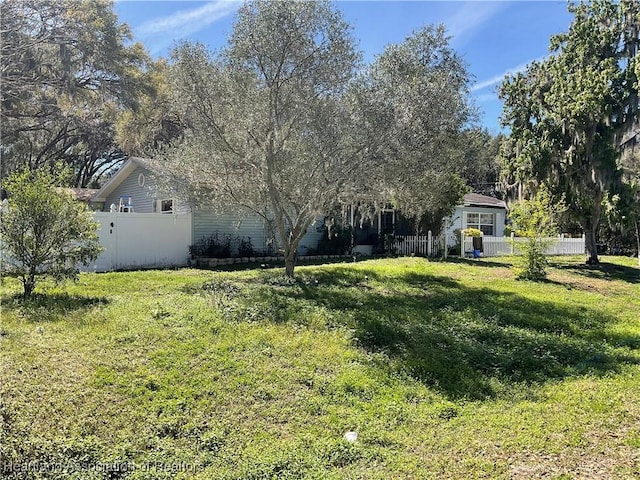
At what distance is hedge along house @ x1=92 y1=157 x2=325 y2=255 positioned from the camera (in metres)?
15.5

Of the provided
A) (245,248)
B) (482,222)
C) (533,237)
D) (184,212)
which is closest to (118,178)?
(184,212)

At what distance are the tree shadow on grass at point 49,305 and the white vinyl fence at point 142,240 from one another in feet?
15.3

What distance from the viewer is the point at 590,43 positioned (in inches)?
613

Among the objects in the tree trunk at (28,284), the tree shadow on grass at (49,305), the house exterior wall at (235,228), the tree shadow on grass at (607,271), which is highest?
the house exterior wall at (235,228)

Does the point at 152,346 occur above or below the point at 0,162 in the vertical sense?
below

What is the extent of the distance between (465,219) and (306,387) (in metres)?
20.0

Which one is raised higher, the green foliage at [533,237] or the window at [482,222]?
the window at [482,222]

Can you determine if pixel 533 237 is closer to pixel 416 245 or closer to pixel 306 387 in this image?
pixel 416 245

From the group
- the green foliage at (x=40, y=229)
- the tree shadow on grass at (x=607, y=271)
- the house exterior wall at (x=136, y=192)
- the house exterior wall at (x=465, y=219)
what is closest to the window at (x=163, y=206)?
the house exterior wall at (x=136, y=192)

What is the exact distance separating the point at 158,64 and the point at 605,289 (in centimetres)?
1624

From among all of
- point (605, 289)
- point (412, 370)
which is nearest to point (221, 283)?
point (412, 370)

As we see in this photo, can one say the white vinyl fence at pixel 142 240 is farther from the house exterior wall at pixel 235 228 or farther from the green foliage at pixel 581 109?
the green foliage at pixel 581 109

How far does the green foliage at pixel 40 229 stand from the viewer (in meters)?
7.34

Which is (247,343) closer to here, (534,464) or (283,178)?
(534,464)
